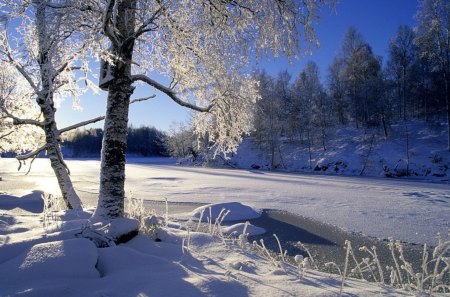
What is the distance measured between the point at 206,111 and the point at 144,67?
5.40ft

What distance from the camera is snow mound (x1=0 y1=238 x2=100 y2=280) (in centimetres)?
269

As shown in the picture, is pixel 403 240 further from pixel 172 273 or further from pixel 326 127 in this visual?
pixel 326 127

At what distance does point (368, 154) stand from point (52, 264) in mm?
36995

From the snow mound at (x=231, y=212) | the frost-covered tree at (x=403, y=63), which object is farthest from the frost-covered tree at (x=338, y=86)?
the snow mound at (x=231, y=212)

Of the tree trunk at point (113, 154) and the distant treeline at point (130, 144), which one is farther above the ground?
the distant treeline at point (130, 144)

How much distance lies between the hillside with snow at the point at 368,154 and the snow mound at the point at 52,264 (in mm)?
30895

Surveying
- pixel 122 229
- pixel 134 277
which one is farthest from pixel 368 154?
pixel 134 277

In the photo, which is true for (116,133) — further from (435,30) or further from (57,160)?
(435,30)

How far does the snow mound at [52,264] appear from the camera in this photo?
Result: 269 cm

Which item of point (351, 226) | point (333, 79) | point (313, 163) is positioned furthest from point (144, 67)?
point (333, 79)

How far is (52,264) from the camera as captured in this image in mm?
2818

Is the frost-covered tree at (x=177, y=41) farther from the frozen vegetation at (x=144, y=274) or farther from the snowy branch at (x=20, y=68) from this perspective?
the snowy branch at (x=20, y=68)

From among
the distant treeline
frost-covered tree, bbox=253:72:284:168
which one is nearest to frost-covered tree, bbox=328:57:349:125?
frost-covered tree, bbox=253:72:284:168

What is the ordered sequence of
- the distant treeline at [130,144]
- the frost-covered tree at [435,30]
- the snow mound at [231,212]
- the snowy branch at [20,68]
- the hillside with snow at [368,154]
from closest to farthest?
1. the snowy branch at [20,68]
2. the snow mound at [231,212]
3. the frost-covered tree at [435,30]
4. the hillside with snow at [368,154]
5. the distant treeline at [130,144]
